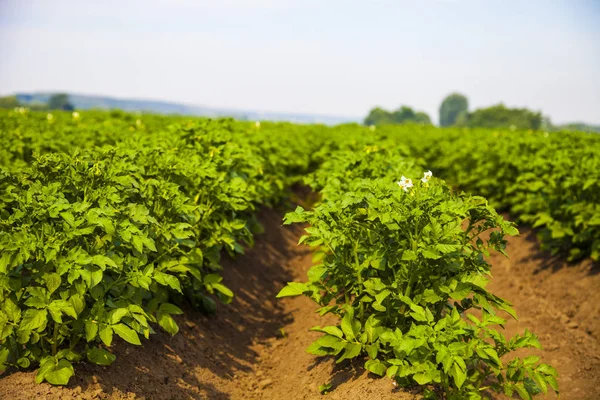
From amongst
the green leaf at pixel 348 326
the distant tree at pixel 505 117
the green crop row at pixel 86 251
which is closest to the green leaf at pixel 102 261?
the green crop row at pixel 86 251

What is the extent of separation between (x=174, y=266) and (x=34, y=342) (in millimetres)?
1328

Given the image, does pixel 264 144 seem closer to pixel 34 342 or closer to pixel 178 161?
pixel 178 161

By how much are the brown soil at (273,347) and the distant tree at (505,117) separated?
81351 mm

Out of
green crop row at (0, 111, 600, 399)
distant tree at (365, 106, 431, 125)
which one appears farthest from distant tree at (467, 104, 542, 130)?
green crop row at (0, 111, 600, 399)

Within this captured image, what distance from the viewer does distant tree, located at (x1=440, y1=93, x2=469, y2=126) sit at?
562ft

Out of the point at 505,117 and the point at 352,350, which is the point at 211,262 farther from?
the point at 505,117

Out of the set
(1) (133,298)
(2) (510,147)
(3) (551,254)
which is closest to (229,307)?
(1) (133,298)

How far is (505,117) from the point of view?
8969 cm

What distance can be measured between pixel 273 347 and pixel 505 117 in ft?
295

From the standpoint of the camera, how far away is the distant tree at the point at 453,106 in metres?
171

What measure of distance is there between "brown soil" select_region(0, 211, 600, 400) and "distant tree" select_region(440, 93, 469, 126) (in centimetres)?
16793

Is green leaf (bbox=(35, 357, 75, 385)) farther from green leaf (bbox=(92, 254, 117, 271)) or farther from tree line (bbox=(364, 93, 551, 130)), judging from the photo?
tree line (bbox=(364, 93, 551, 130))

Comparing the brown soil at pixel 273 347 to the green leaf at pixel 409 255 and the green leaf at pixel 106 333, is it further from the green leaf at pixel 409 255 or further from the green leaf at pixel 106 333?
the green leaf at pixel 409 255

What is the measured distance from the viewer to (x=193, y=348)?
534cm
